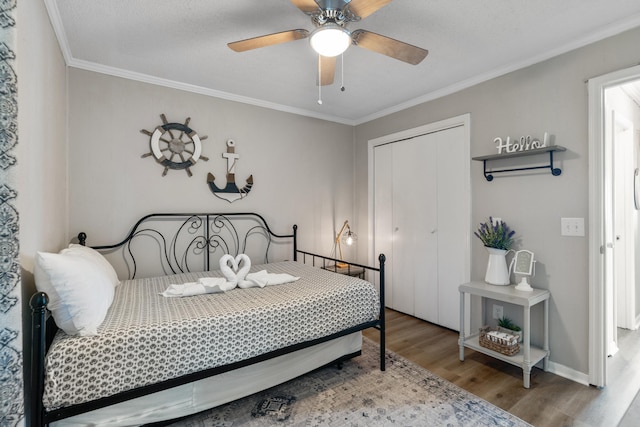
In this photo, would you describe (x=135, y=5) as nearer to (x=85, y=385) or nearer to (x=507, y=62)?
(x=85, y=385)

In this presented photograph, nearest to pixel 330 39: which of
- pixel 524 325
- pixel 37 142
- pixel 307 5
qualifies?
pixel 307 5

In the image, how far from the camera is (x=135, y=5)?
1803 mm

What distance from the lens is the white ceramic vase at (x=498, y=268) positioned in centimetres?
246

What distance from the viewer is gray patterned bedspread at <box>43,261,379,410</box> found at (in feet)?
4.48

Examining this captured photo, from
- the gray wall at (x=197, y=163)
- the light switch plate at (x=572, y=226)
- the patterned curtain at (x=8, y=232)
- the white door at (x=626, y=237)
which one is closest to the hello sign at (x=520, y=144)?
the light switch plate at (x=572, y=226)

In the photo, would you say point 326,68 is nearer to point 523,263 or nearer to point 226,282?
point 226,282

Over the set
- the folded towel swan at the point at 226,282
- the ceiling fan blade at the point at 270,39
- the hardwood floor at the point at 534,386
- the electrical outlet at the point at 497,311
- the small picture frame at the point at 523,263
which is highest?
the ceiling fan blade at the point at 270,39

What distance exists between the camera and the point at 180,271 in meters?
2.93

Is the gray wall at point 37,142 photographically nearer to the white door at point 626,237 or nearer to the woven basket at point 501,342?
the woven basket at point 501,342

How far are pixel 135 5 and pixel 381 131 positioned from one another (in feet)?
8.94

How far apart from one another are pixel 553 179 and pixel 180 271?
322cm

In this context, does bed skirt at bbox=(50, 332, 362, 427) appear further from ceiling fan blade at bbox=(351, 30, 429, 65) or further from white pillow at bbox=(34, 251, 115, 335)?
ceiling fan blade at bbox=(351, 30, 429, 65)

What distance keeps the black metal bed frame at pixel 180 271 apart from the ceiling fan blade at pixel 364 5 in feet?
5.10

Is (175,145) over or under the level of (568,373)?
over
